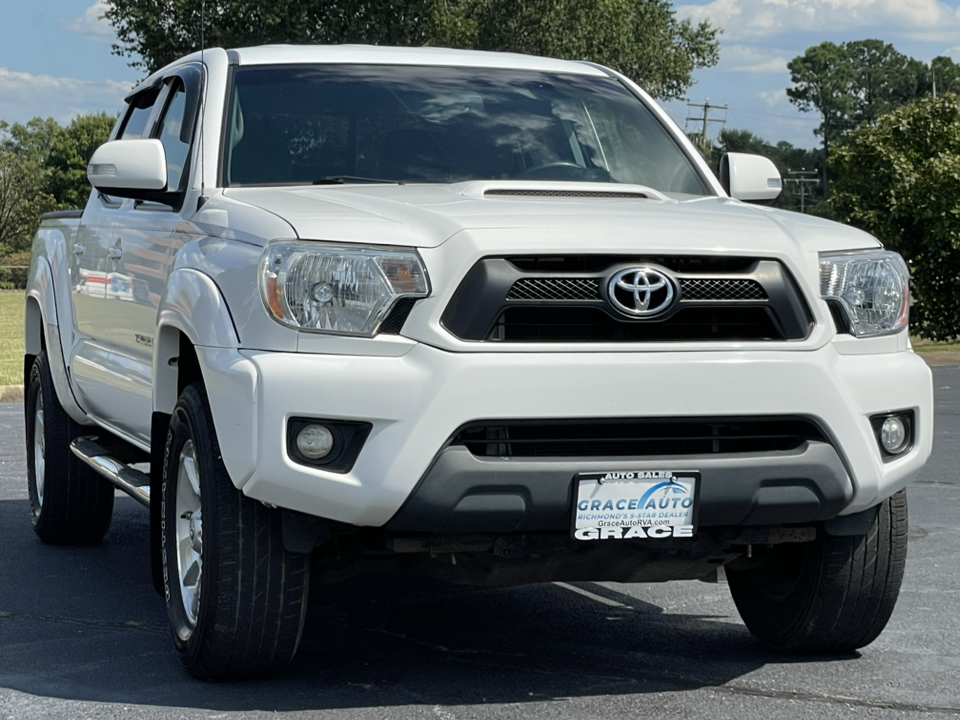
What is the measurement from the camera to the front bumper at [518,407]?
4.02 meters

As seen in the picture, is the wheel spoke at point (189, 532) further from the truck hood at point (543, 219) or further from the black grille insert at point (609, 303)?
the black grille insert at point (609, 303)

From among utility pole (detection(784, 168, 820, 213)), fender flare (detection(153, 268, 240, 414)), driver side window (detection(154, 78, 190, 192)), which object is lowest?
utility pole (detection(784, 168, 820, 213))

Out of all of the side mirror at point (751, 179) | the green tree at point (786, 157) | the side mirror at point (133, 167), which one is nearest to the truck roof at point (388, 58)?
the side mirror at point (133, 167)

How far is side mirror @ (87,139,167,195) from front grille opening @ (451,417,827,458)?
1.73 m

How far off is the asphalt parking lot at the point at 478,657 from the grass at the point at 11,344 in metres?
10.7

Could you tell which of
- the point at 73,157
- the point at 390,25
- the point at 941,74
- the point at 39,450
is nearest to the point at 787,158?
the point at 941,74

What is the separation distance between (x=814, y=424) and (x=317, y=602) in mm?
2442

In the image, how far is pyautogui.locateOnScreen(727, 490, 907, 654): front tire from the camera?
4.80 m

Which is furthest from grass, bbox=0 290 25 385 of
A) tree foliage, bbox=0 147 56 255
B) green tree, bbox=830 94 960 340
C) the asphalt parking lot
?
tree foliage, bbox=0 147 56 255

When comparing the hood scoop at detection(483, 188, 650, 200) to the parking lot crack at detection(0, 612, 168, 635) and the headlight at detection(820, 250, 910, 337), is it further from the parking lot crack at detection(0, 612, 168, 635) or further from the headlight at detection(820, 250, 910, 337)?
the parking lot crack at detection(0, 612, 168, 635)

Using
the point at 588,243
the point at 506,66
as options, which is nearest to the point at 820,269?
the point at 588,243

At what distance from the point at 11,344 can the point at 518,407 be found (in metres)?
21.5

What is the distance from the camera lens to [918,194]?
2705 centimetres

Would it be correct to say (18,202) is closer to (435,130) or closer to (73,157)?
(73,157)
